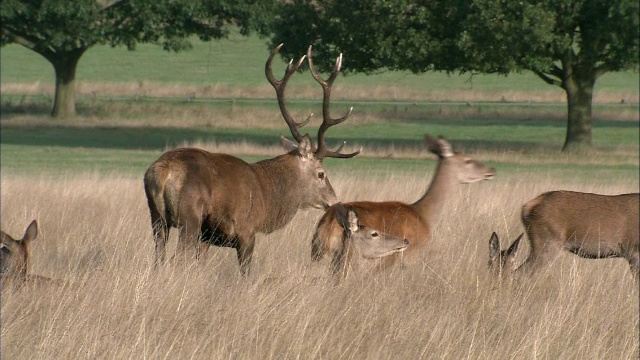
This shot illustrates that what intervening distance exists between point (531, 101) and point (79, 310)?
4638cm

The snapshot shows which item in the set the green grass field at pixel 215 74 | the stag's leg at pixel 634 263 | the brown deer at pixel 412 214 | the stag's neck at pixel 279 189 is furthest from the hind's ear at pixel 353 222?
the green grass field at pixel 215 74

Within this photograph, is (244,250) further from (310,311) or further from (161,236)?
(310,311)

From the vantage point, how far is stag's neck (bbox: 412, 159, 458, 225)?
918cm

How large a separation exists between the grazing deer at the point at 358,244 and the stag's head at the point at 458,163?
5.90 feet

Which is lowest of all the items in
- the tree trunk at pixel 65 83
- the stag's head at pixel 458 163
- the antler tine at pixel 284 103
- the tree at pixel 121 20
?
the tree trunk at pixel 65 83

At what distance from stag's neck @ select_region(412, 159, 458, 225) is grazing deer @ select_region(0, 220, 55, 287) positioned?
317 centimetres

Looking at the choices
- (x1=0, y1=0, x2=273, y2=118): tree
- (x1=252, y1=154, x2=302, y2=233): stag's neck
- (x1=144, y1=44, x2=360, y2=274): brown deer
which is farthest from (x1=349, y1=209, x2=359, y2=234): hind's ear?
(x1=0, y1=0, x2=273, y2=118): tree

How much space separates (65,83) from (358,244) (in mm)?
30282

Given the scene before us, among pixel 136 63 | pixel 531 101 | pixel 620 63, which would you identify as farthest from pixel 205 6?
pixel 136 63

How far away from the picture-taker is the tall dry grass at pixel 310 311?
588 cm

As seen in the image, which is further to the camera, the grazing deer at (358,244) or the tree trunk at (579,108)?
the tree trunk at (579,108)

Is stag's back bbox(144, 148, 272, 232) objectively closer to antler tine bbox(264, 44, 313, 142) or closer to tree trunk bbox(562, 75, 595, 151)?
antler tine bbox(264, 44, 313, 142)

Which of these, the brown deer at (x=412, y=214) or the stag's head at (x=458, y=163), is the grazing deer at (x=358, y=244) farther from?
the stag's head at (x=458, y=163)

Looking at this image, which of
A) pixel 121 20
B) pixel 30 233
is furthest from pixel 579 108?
pixel 30 233
